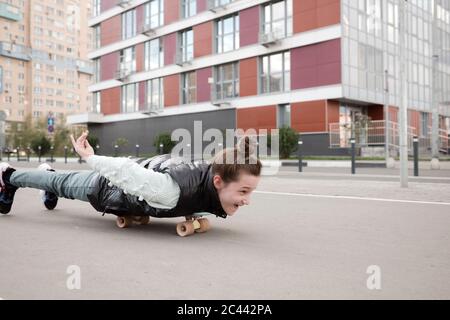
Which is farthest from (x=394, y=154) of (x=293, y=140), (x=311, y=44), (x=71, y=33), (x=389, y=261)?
(x=71, y=33)

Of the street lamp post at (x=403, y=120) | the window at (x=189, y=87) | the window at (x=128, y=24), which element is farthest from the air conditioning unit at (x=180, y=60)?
the street lamp post at (x=403, y=120)

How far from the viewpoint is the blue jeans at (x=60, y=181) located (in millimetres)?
4027

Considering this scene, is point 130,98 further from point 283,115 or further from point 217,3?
point 283,115

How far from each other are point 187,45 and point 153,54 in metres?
4.17

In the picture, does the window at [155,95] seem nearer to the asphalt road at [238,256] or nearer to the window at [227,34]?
the window at [227,34]

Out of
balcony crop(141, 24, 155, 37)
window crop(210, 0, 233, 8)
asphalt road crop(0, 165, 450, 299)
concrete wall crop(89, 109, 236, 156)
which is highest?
window crop(210, 0, 233, 8)

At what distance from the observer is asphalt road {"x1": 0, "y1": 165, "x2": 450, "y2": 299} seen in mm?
2168

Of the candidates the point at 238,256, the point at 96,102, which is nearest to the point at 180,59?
the point at 96,102

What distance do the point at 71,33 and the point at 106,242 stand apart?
103m

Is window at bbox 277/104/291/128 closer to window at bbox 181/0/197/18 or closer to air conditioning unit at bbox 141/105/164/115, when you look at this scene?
window at bbox 181/0/197/18

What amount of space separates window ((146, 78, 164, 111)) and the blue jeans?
105 ft

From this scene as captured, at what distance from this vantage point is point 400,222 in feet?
14.0

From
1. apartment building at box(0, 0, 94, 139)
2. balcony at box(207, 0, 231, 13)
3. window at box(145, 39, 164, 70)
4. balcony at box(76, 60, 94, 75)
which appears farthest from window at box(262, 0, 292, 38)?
balcony at box(76, 60, 94, 75)
